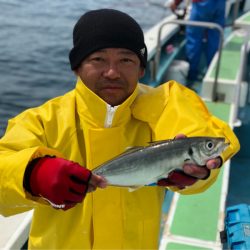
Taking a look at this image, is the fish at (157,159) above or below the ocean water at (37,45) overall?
above

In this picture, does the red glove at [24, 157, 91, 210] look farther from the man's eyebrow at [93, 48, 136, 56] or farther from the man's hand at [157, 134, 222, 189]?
the man's eyebrow at [93, 48, 136, 56]

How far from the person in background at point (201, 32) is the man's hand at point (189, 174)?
17.8ft

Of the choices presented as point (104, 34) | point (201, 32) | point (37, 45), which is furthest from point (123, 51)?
point (37, 45)

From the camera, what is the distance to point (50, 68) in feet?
29.9

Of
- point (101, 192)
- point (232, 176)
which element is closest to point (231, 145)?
point (101, 192)

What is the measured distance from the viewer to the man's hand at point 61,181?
58.7 inches

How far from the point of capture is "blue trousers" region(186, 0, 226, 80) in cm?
667

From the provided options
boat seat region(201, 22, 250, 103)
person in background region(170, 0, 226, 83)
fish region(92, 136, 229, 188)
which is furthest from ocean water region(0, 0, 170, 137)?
fish region(92, 136, 229, 188)

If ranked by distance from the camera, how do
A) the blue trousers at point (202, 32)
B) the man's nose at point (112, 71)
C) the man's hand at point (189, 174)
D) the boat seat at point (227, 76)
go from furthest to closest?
the blue trousers at point (202, 32), the boat seat at point (227, 76), the man's nose at point (112, 71), the man's hand at point (189, 174)

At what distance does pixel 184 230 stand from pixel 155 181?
114 cm

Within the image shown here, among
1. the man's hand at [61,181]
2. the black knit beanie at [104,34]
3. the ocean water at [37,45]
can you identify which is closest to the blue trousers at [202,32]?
the ocean water at [37,45]

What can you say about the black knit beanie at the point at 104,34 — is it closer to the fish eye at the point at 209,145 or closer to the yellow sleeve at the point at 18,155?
the yellow sleeve at the point at 18,155

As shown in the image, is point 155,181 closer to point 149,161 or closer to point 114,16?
point 149,161

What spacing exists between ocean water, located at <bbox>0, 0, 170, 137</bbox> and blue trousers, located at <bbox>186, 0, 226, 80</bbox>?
2.39m
